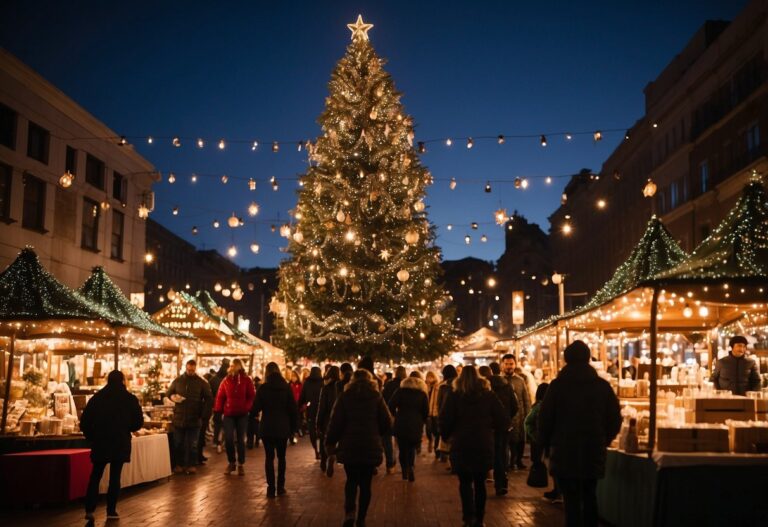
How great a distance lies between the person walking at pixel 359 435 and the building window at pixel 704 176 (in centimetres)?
3189

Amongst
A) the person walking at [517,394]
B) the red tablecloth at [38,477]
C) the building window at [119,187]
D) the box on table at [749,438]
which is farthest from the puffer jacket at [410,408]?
the building window at [119,187]

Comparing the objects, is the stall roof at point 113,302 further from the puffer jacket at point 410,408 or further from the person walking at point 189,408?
the puffer jacket at point 410,408

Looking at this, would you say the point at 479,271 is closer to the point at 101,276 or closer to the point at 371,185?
the point at 371,185

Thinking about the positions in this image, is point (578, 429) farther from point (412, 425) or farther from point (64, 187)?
point (64, 187)

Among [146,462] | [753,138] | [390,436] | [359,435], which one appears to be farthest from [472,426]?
[753,138]

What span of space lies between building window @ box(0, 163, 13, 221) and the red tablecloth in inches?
628

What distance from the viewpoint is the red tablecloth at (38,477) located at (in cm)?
1142

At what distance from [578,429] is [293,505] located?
5032 mm

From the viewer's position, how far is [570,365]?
26.4 feet

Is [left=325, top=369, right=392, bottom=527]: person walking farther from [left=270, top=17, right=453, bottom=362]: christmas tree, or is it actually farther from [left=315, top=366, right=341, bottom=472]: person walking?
[left=270, top=17, right=453, bottom=362]: christmas tree

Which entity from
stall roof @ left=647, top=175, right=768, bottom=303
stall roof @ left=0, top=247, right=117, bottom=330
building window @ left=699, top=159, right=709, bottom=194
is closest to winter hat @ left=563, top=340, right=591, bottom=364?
stall roof @ left=647, top=175, right=768, bottom=303

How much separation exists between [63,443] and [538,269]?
78.2 m

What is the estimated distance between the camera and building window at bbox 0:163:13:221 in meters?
25.8

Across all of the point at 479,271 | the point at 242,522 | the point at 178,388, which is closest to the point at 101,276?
the point at 178,388
